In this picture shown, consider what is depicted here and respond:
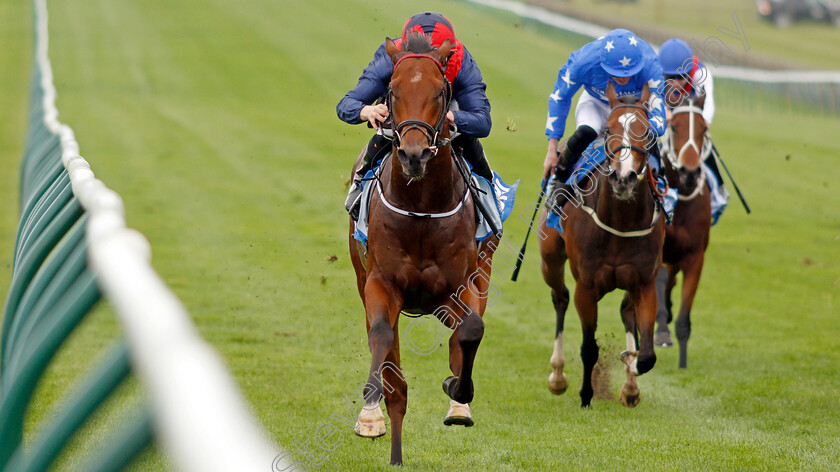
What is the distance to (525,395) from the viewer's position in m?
7.25

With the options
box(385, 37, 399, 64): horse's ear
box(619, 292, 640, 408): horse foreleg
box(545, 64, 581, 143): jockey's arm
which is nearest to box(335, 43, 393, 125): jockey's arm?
box(385, 37, 399, 64): horse's ear

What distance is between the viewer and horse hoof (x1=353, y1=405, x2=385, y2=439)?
517 centimetres

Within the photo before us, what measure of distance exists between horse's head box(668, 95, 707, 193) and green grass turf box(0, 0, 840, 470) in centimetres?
154

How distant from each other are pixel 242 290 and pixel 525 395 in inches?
156

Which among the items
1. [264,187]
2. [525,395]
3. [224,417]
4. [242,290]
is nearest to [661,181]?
[525,395]

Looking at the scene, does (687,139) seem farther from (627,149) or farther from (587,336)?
(627,149)

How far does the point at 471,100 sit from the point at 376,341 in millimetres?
1309

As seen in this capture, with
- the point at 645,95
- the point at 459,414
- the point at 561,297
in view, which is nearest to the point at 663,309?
the point at 561,297

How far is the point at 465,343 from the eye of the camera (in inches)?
194

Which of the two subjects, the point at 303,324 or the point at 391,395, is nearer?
the point at 391,395

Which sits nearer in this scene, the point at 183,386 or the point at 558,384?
the point at 183,386

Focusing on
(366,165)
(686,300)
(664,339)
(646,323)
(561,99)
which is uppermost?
(366,165)

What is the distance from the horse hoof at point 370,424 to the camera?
5172mm

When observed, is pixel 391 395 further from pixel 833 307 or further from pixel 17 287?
pixel 833 307
